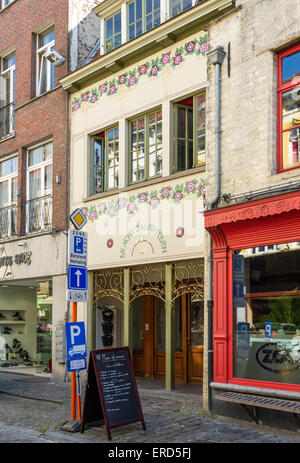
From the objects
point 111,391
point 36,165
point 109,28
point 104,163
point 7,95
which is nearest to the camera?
point 111,391

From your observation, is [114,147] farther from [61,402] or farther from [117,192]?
[61,402]

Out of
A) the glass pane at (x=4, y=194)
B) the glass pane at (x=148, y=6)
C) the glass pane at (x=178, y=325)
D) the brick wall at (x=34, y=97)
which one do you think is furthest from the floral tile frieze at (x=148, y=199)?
the glass pane at (x=4, y=194)

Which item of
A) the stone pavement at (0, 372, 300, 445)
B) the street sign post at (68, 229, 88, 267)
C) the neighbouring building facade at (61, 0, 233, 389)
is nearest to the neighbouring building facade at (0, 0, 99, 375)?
the neighbouring building facade at (61, 0, 233, 389)

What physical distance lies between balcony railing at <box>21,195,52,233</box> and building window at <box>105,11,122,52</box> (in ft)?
14.3

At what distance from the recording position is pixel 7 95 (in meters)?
19.2

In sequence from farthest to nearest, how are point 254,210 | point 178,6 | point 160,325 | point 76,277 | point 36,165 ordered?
point 36,165, point 160,325, point 178,6, point 76,277, point 254,210

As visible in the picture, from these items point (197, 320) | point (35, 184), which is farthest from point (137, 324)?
point (35, 184)

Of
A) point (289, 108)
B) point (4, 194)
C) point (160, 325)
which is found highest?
point (4, 194)

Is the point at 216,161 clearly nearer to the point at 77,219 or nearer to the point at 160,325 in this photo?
the point at 77,219

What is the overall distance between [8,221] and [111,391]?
10.5m

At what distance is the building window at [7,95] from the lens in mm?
18562

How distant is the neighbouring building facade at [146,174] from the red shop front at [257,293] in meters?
1.58

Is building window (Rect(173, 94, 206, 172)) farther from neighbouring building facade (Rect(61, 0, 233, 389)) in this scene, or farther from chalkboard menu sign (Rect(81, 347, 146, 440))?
chalkboard menu sign (Rect(81, 347, 146, 440))

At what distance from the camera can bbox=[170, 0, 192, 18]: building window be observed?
12930 millimetres
